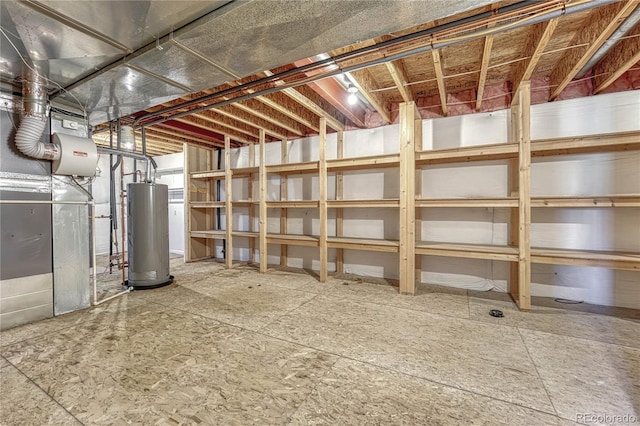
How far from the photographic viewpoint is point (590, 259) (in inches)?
97.0

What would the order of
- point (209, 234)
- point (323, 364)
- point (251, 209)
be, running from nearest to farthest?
point (323, 364), point (209, 234), point (251, 209)

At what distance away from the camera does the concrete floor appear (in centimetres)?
137

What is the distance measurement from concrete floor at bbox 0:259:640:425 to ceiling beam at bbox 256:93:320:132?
242 centimetres

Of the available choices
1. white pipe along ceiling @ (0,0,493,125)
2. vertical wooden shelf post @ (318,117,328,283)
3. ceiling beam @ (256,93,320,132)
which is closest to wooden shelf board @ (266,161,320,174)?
vertical wooden shelf post @ (318,117,328,283)

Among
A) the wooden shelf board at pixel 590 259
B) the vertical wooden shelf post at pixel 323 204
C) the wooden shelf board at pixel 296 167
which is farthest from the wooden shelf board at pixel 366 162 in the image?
the wooden shelf board at pixel 590 259

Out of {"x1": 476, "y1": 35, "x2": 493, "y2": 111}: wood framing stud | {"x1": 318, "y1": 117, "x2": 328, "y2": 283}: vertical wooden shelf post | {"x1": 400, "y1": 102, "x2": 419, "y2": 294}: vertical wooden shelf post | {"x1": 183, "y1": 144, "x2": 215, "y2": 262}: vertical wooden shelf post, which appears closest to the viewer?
{"x1": 476, "y1": 35, "x2": 493, "y2": 111}: wood framing stud

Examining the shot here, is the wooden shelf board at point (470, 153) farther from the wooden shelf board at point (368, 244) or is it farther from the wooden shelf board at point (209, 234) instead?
the wooden shelf board at point (209, 234)

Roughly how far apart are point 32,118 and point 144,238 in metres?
1.71

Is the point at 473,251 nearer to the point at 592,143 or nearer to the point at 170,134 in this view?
the point at 592,143

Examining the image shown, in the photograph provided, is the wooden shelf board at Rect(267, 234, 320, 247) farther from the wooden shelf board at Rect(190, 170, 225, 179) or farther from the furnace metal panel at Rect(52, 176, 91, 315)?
the furnace metal panel at Rect(52, 176, 91, 315)

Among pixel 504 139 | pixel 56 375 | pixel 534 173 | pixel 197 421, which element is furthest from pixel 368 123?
pixel 56 375

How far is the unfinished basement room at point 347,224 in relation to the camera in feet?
4.78

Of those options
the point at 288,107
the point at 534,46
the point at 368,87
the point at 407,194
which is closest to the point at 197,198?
the point at 288,107

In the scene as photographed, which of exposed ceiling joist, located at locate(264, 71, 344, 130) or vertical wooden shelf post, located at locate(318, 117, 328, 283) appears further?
vertical wooden shelf post, located at locate(318, 117, 328, 283)
